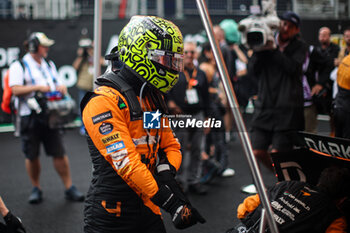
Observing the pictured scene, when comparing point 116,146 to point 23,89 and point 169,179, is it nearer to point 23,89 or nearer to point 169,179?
point 169,179

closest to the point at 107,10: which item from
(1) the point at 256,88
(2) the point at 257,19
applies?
(1) the point at 256,88

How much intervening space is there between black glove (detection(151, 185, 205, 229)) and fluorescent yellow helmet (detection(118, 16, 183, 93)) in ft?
1.82

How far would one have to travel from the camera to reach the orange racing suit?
2.08 metres

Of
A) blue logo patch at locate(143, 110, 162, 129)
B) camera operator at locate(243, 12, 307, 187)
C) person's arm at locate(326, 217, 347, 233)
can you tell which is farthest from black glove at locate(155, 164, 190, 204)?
camera operator at locate(243, 12, 307, 187)

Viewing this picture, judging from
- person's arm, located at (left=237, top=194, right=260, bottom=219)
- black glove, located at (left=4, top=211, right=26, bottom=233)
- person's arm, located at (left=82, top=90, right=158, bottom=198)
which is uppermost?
person's arm, located at (left=82, top=90, right=158, bottom=198)

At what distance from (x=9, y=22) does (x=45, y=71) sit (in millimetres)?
5503

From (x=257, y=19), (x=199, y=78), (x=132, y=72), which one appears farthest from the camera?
(x=199, y=78)

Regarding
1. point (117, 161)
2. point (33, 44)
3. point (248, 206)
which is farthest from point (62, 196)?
point (117, 161)

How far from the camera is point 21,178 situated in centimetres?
623

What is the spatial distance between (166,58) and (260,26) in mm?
1620

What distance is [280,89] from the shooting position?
4.24 metres

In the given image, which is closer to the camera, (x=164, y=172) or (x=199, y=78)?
(x=164, y=172)

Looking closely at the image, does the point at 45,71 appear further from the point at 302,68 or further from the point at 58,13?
the point at 58,13

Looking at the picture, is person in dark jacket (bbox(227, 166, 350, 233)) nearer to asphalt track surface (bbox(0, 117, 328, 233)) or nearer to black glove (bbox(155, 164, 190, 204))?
asphalt track surface (bbox(0, 117, 328, 233))
